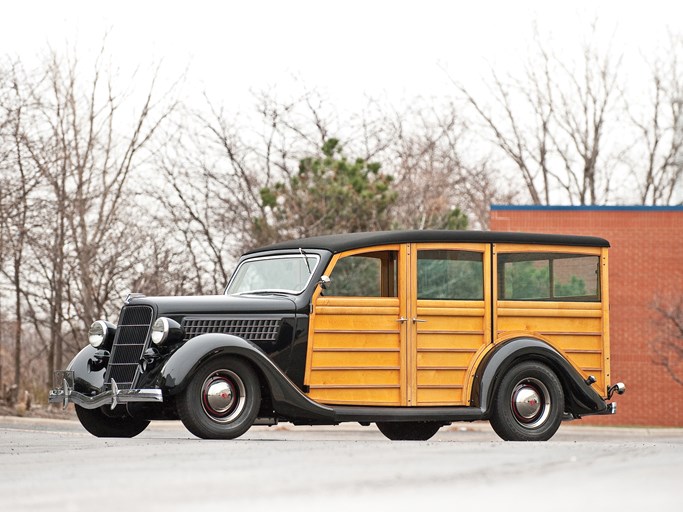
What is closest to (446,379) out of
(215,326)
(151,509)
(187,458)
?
(215,326)

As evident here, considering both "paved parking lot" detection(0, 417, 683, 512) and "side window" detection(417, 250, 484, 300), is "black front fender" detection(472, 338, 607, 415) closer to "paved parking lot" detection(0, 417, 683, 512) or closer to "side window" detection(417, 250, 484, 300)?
"side window" detection(417, 250, 484, 300)

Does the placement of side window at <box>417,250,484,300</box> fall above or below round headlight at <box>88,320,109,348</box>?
above

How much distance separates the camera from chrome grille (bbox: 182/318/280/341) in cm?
1169

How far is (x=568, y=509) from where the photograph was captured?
6598 millimetres

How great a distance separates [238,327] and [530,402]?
3.11m

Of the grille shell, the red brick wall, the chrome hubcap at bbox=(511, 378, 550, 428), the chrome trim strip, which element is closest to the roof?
the grille shell

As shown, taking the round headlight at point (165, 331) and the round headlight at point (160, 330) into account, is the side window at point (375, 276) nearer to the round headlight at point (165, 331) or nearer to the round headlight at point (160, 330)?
the round headlight at point (165, 331)

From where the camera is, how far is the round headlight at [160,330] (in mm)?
11383

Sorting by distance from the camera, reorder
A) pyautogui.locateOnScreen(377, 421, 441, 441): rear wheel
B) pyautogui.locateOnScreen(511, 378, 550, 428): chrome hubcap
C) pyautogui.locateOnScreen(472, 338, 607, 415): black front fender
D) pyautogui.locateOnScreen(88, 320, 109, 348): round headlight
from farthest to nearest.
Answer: pyautogui.locateOnScreen(377, 421, 441, 441): rear wheel
pyautogui.locateOnScreen(511, 378, 550, 428): chrome hubcap
pyautogui.locateOnScreen(472, 338, 607, 415): black front fender
pyautogui.locateOnScreen(88, 320, 109, 348): round headlight

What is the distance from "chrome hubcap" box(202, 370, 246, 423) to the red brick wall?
18.5 meters

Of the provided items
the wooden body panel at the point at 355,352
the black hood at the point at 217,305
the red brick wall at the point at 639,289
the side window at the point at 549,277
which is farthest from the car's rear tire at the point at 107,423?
the red brick wall at the point at 639,289

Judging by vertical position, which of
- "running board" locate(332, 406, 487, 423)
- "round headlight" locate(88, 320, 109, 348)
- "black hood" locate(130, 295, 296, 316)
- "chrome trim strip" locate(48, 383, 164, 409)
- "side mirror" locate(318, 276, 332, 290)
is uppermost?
"side mirror" locate(318, 276, 332, 290)

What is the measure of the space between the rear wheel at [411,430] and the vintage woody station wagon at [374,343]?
1614 mm

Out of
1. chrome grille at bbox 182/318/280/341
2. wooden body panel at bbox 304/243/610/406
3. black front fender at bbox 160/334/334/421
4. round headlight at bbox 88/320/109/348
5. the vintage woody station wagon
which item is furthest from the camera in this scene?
round headlight at bbox 88/320/109/348
